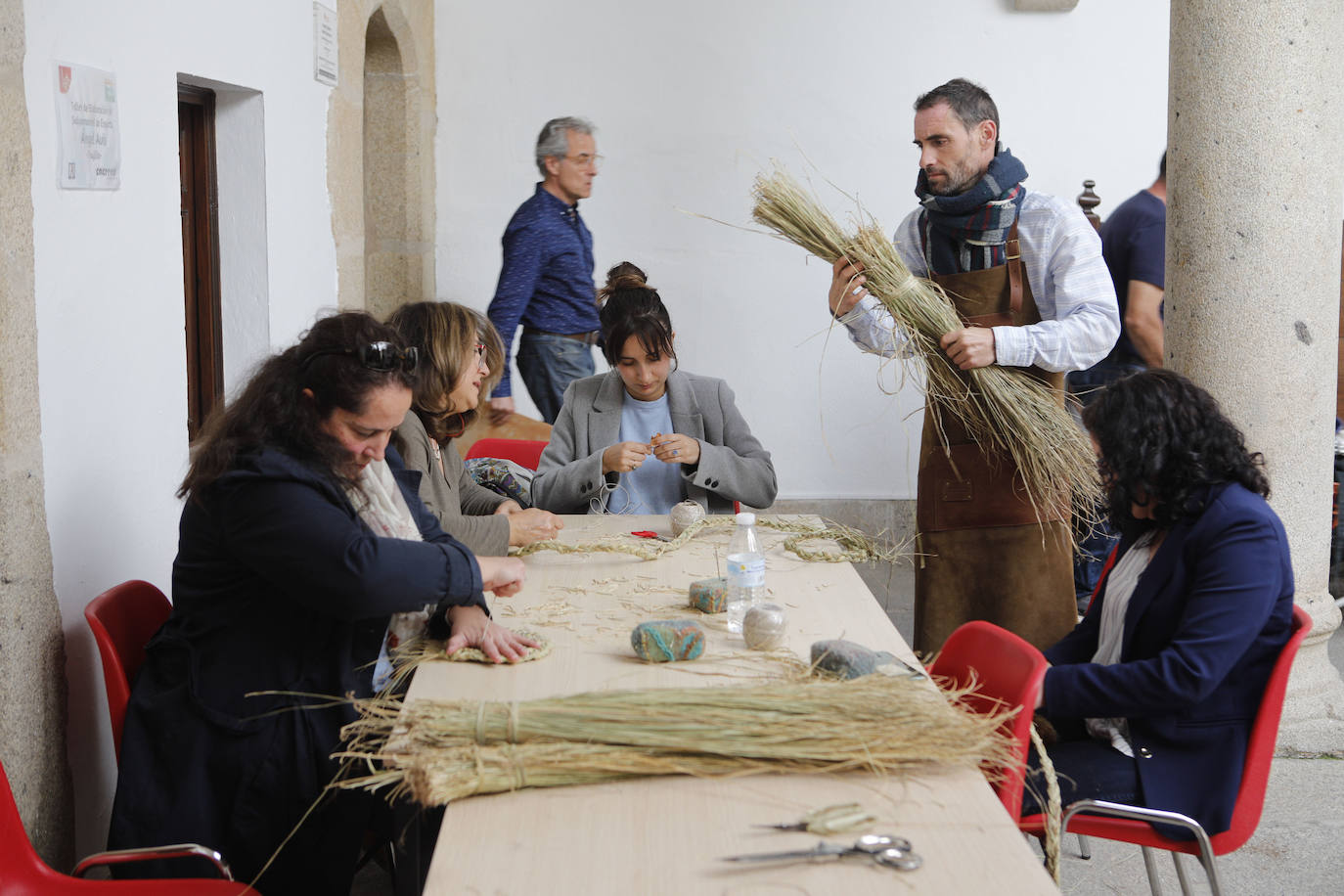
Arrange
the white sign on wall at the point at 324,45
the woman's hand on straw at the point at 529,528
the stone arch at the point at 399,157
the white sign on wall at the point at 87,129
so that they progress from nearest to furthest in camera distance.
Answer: the white sign on wall at the point at 87,129 < the woman's hand on straw at the point at 529,528 < the white sign on wall at the point at 324,45 < the stone arch at the point at 399,157

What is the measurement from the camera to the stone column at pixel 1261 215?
3541mm

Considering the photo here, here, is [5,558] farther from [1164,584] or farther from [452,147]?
[452,147]

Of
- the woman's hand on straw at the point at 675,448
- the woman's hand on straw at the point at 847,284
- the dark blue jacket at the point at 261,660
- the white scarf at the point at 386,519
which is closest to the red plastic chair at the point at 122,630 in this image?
the dark blue jacket at the point at 261,660

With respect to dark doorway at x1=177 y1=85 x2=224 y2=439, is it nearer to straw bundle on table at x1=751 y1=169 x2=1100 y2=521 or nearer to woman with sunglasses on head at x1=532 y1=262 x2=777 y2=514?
woman with sunglasses on head at x1=532 y1=262 x2=777 y2=514

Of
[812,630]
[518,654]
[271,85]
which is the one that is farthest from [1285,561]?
[271,85]

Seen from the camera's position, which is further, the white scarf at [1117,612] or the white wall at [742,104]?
the white wall at [742,104]

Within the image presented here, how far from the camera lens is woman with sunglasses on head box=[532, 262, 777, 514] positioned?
3.64m

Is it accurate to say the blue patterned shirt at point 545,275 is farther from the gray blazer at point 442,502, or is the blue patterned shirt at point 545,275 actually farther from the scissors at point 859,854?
the scissors at point 859,854

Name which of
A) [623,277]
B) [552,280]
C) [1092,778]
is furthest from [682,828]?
[552,280]

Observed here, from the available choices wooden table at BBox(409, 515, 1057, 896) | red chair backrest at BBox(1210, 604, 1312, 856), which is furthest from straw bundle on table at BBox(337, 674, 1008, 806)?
red chair backrest at BBox(1210, 604, 1312, 856)

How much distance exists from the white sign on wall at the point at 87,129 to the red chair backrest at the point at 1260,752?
8.29ft

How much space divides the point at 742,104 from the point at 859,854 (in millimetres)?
5227

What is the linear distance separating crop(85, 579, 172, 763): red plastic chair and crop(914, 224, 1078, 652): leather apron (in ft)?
6.74

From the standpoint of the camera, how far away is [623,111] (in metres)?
6.19
